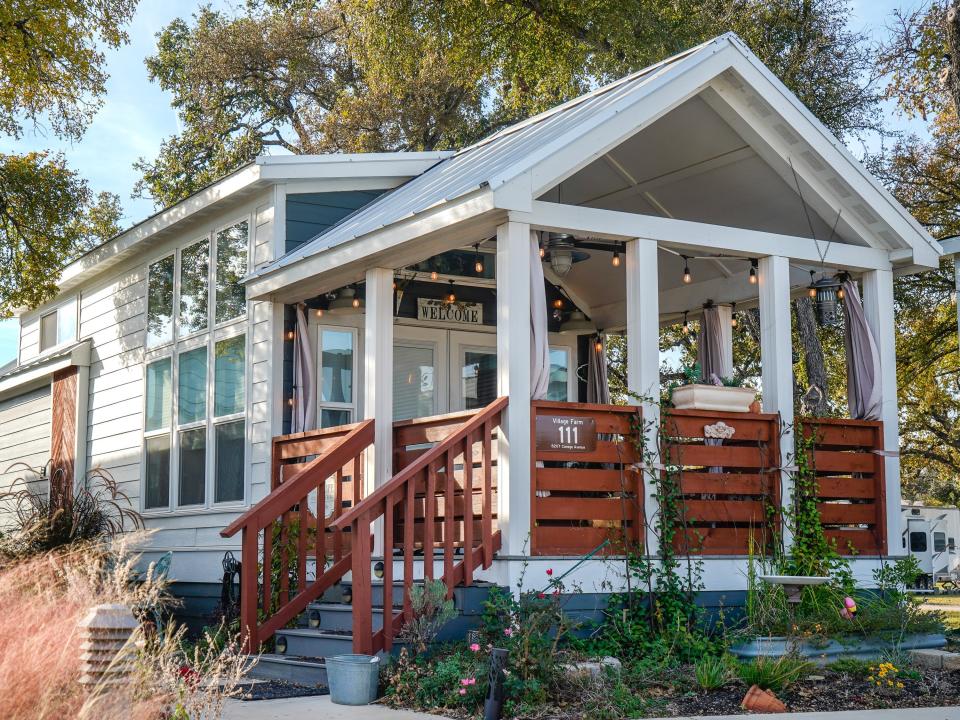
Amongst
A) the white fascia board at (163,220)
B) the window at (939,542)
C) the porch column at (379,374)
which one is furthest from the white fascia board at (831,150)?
the window at (939,542)

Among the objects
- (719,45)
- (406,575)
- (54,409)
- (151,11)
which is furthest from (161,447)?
(151,11)

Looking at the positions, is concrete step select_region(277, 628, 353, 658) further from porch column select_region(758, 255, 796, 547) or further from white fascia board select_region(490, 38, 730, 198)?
porch column select_region(758, 255, 796, 547)

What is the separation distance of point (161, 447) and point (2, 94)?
19.9ft

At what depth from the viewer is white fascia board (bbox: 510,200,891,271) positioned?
319 inches

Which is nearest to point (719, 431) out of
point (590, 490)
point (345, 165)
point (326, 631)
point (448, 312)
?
point (590, 490)

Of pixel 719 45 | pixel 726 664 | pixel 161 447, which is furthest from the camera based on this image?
pixel 161 447

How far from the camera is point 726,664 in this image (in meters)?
7.07

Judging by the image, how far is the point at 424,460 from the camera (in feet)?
24.7

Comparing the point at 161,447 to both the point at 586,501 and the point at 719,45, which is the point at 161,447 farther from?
the point at 719,45

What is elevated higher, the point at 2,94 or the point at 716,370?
the point at 2,94

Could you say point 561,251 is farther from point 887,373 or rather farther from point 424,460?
point 887,373

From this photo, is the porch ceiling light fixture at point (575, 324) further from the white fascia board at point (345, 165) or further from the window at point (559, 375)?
the white fascia board at point (345, 165)

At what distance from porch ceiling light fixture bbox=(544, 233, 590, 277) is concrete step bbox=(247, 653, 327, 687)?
3723mm

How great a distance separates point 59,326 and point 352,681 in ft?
36.9
